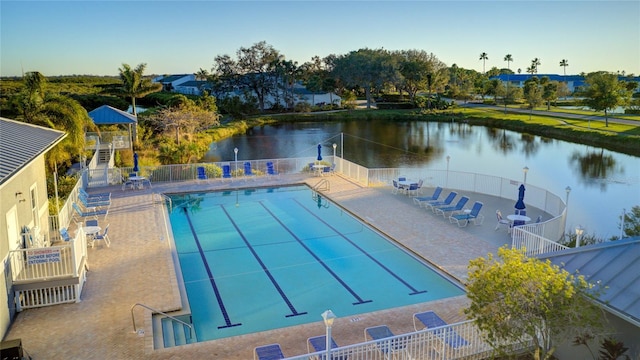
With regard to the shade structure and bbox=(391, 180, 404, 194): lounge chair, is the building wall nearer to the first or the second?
bbox=(391, 180, 404, 194): lounge chair

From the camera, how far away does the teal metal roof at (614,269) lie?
7.41 m

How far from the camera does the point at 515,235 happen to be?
13.1 meters

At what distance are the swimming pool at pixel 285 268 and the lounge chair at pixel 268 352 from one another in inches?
82.8

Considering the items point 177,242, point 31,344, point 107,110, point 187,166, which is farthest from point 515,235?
point 107,110

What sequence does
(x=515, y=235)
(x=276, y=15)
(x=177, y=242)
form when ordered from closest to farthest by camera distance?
1. (x=515, y=235)
2. (x=177, y=242)
3. (x=276, y=15)

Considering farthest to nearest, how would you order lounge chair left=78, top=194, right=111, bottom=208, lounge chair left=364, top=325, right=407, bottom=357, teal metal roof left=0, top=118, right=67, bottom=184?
lounge chair left=78, top=194, right=111, bottom=208
teal metal roof left=0, top=118, right=67, bottom=184
lounge chair left=364, top=325, right=407, bottom=357

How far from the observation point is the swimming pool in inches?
447

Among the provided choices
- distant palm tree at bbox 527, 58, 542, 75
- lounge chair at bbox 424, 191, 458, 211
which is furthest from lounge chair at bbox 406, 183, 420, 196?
distant palm tree at bbox 527, 58, 542, 75

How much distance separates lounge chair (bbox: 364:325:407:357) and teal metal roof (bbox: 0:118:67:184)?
6773 mm

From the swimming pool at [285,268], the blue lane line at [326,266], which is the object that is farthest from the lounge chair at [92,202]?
the blue lane line at [326,266]

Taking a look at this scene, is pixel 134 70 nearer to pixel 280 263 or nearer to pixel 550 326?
pixel 280 263

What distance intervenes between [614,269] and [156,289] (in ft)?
30.1

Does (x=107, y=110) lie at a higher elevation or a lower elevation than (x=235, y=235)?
higher

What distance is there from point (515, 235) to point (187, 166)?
1510cm
